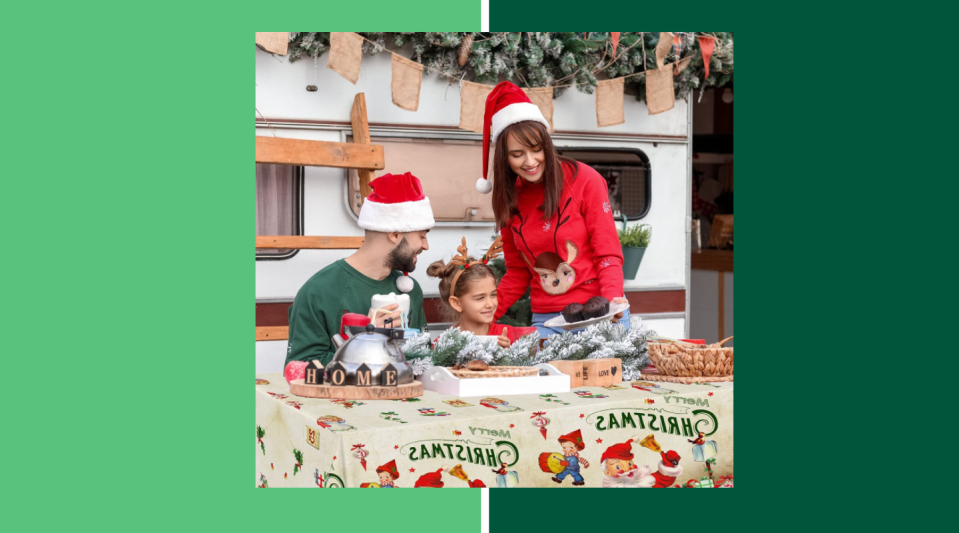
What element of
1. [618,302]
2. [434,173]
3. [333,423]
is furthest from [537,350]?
[434,173]

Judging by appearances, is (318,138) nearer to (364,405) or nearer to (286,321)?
(286,321)

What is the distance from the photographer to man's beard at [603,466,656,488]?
3.74 metres

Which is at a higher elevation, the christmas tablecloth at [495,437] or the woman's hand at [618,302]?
the woman's hand at [618,302]

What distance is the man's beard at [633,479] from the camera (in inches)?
147

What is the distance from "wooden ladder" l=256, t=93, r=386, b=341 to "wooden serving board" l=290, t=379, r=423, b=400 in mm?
882

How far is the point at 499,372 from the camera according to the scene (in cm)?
377

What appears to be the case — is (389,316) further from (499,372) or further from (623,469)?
(623,469)

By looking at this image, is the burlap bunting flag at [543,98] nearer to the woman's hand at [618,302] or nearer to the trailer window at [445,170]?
the trailer window at [445,170]

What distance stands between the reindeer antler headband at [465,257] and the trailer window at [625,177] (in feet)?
2.81

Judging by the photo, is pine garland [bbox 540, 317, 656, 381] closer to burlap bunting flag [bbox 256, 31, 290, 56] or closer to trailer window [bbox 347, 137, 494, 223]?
trailer window [bbox 347, 137, 494, 223]

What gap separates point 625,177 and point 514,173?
56.0 inches

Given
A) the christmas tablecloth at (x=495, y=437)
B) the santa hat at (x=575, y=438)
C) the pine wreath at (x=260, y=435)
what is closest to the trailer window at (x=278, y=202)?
the christmas tablecloth at (x=495, y=437)

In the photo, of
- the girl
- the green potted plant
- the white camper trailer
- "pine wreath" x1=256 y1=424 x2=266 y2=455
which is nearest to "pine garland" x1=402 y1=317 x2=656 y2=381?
the girl

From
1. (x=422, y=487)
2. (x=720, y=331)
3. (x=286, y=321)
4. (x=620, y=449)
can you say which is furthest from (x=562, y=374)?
(x=720, y=331)
